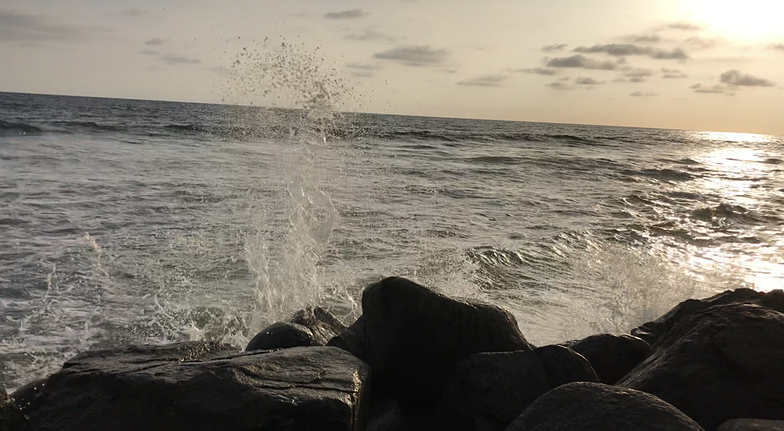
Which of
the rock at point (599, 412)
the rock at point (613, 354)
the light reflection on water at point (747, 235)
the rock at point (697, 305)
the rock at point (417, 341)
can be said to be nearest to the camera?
the rock at point (599, 412)

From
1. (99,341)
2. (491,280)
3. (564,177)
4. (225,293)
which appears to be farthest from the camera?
(564,177)

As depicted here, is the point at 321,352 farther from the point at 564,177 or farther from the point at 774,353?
the point at 564,177

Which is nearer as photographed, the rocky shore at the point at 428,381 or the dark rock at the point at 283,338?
the rocky shore at the point at 428,381

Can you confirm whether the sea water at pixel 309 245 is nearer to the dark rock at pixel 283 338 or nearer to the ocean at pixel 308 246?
the ocean at pixel 308 246

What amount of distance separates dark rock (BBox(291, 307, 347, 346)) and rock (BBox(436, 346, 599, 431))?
1436 mm

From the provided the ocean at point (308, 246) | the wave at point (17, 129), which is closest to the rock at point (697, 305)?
the ocean at point (308, 246)

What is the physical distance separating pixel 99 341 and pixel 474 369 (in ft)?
12.5

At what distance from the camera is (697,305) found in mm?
4934

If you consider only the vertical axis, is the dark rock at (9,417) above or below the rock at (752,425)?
below

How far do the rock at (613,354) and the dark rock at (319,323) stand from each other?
6.04 ft

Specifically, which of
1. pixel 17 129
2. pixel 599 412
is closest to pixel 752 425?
pixel 599 412

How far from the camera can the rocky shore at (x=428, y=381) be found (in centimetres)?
268

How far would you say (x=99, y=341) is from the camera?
550cm

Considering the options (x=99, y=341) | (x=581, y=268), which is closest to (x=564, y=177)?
(x=581, y=268)
